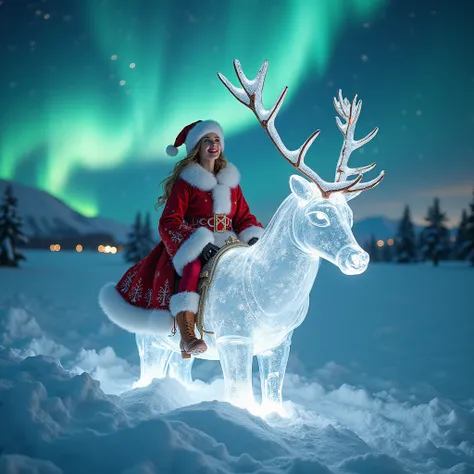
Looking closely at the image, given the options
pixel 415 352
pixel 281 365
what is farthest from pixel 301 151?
pixel 415 352

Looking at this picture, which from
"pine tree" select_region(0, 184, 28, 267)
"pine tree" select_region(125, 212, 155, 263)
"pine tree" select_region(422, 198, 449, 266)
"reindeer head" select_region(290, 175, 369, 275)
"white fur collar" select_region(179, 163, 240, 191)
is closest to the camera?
"reindeer head" select_region(290, 175, 369, 275)

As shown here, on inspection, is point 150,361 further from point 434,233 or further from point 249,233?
point 434,233

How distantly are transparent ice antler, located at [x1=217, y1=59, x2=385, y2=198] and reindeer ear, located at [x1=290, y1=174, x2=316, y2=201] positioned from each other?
5 centimetres

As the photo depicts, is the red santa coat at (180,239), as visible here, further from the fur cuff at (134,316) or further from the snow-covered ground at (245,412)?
the snow-covered ground at (245,412)

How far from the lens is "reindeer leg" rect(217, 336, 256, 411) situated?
2.89 metres

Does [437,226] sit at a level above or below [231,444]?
above

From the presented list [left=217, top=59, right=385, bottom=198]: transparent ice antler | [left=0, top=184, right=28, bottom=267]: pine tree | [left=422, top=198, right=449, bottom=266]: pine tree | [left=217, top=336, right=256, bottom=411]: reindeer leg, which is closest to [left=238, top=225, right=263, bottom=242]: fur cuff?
[left=217, top=59, right=385, bottom=198]: transparent ice antler

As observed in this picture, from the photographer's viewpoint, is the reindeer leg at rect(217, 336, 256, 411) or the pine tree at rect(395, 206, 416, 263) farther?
the pine tree at rect(395, 206, 416, 263)

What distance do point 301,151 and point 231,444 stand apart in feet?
5.76

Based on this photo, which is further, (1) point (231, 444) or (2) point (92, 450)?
(1) point (231, 444)

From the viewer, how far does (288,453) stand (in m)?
2.30

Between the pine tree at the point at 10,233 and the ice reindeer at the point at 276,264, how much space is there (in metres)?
15.4

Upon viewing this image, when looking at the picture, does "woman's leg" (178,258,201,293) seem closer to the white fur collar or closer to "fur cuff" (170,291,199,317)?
"fur cuff" (170,291,199,317)

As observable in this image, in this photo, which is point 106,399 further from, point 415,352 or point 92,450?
point 415,352
